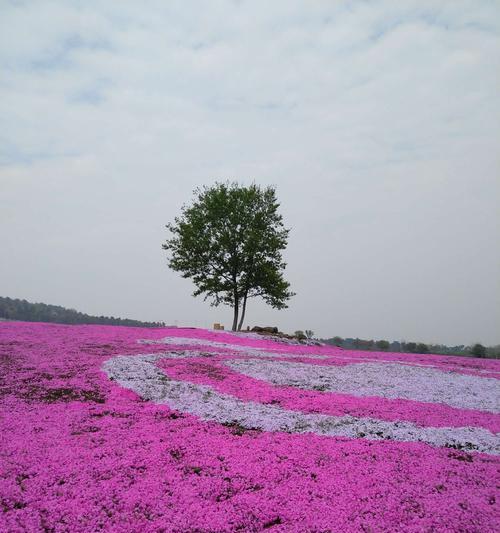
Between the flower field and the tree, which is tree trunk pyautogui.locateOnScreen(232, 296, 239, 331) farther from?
the flower field

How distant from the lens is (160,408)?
11.6 metres

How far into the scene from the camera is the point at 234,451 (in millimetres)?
8688

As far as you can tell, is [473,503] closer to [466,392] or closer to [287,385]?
[287,385]

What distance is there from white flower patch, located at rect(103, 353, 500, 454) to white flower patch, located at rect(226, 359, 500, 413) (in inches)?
150

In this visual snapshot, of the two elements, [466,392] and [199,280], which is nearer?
[466,392]

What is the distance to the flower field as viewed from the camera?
6.27 metres

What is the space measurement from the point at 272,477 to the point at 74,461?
3.75 meters

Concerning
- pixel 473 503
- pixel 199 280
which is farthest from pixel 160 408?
pixel 199 280

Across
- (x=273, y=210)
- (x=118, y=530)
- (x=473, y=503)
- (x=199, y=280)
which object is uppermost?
(x=273, y=210)

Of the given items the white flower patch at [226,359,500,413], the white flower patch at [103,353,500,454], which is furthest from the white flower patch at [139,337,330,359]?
the white flower patch at [103,353,500,454]

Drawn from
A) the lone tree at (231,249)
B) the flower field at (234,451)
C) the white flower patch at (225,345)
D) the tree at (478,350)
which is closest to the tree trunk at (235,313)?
the lone tree at (231,249)

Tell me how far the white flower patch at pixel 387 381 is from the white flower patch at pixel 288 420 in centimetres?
382

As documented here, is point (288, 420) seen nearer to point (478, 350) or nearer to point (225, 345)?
point (225, 345)

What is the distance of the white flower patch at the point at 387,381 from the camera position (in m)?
15.4
